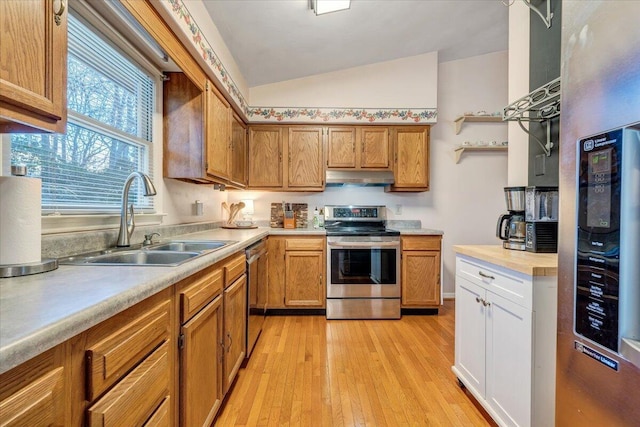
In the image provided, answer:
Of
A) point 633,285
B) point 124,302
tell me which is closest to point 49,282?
point 124,302

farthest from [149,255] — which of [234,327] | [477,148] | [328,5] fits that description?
[477,148]

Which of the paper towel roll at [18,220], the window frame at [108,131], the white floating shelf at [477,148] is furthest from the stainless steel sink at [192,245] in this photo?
the white floating shelf at [477,148]

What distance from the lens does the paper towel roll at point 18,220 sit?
852 millimetres

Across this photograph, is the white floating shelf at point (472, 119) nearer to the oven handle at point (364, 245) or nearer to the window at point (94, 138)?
the oven handle at point (364, 245)

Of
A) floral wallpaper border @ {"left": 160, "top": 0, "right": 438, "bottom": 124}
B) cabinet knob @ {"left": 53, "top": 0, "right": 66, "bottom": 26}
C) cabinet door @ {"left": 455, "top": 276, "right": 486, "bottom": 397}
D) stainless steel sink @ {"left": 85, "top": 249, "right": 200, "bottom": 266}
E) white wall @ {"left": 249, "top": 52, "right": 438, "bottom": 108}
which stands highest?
white wall @ {"left": 249, "top": 52, "right": 438, "bottom": 108}

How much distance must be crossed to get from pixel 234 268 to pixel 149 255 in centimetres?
45

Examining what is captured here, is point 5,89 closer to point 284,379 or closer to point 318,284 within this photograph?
point 284,379

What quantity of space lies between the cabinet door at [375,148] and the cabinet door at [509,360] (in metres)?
2.09

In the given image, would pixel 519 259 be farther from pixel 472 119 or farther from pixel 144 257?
pixel 472 119

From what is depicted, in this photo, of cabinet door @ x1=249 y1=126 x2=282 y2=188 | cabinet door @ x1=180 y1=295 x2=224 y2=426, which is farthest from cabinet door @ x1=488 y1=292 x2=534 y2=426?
cabinet door @ x1=249 y1=126 x2=282 y2=188

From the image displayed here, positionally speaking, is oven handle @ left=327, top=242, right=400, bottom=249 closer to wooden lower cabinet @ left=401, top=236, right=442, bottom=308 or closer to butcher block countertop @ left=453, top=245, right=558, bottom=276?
wooden lower cabinet @ left=401, top=236, right=442, bottom=308

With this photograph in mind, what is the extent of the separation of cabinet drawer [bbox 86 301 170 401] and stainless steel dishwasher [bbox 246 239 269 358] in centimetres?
117

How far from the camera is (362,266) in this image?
3.01 metres

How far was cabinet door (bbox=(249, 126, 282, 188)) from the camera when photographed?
3.32 meters
